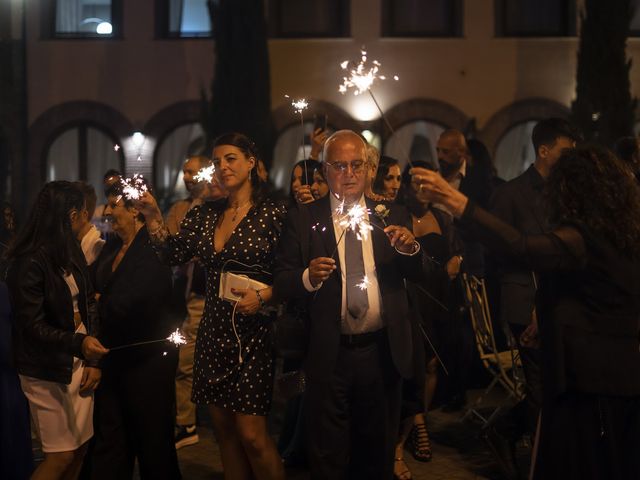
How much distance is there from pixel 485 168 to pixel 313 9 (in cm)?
1138

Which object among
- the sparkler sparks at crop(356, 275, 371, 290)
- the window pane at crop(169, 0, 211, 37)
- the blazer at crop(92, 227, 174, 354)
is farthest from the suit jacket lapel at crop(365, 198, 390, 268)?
the window pane at crop(169, 0, 211, 37)

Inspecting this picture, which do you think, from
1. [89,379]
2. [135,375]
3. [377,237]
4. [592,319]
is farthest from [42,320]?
[592,319]

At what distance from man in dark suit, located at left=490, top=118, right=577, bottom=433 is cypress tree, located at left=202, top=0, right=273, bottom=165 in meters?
12.2

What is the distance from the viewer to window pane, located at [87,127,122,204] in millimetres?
19375

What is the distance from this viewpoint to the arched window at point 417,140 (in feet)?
61.6

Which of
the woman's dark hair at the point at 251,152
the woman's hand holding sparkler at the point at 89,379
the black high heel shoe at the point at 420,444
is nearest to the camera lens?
the woman's hand holding sparkler at the point at 89,379

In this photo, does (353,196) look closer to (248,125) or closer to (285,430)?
(285,430)

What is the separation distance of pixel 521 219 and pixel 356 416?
1699 mm

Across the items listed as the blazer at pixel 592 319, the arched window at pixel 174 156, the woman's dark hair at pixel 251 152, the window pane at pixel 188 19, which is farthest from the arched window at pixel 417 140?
the blazer at pixel 592 319

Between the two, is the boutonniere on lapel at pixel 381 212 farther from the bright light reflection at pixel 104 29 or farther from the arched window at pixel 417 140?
the bright light reflection at pixel 104 29

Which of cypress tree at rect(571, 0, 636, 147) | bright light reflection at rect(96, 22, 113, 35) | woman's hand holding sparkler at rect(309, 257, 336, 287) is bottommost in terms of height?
woman's hand holding sparkler at rect(309, 257, 336, 287)

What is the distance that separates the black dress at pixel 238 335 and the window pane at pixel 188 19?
578 inches

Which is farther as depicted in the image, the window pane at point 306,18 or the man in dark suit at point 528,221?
the window pane at point 306,18

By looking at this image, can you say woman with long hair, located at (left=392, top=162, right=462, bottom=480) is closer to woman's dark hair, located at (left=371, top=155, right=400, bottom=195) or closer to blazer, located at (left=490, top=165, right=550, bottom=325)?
woman's dark hair, located at (left=371, top=155, right=400, bottom=195)
